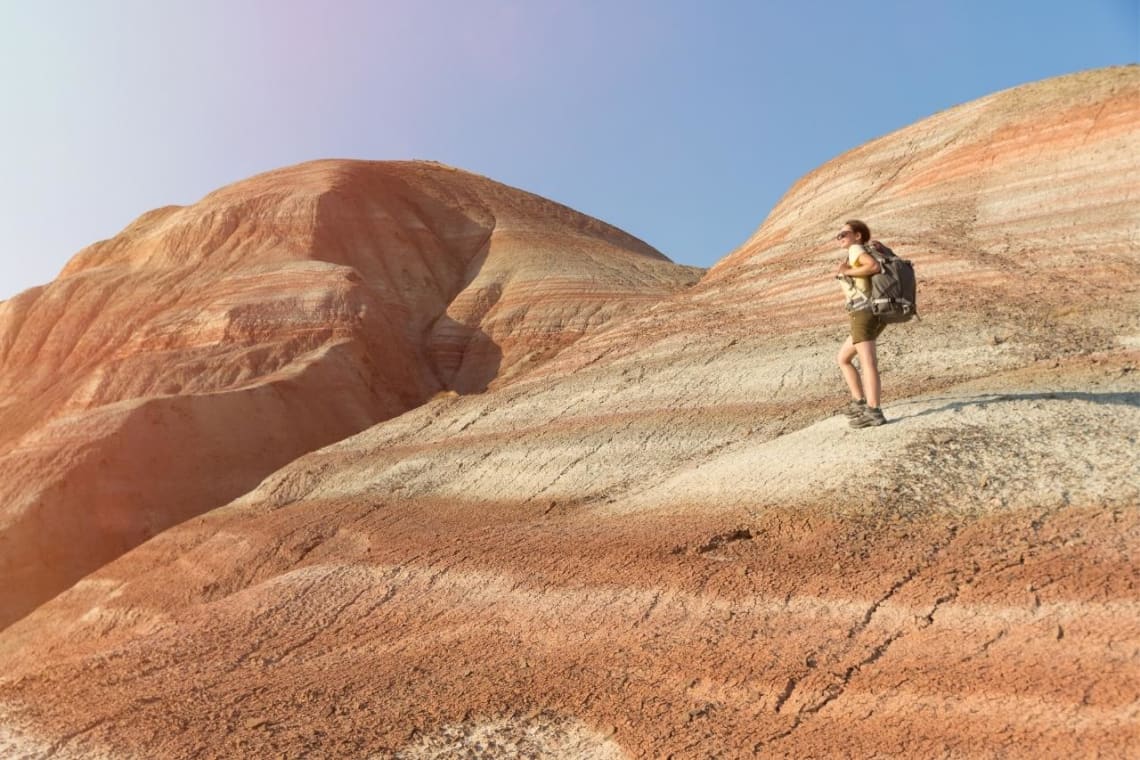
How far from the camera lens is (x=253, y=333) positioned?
87.7 ft

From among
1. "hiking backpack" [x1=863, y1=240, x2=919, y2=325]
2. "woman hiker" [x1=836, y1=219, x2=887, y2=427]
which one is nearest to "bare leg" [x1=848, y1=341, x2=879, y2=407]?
"woman hiker" [x1=836, y1=219, x2=887, y2=427]

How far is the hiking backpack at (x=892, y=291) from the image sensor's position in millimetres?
6777

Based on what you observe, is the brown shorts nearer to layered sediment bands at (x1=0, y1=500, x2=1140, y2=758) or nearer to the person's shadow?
the person's shadow

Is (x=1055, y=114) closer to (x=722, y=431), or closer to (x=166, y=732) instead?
(x=722, y=431)

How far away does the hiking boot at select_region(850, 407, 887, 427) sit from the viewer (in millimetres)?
7348

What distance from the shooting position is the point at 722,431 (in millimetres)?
10078

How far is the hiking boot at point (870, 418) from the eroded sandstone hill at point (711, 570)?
0.09 meters

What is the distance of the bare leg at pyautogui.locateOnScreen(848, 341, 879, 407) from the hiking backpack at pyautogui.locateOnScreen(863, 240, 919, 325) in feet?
0.93

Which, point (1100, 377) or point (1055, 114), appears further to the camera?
point (1055, 114)

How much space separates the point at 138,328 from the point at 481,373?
11251 millimetres

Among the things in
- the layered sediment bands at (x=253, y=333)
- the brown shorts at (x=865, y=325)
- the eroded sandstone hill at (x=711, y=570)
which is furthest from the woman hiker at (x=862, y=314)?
the layered sediment bands at (x=253, y=333)

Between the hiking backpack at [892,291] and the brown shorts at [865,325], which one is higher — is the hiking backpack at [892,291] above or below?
above

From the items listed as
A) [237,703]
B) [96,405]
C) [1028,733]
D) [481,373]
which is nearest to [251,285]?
[96,405]

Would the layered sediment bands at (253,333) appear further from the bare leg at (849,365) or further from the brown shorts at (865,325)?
the brown shorts at (865,325)
